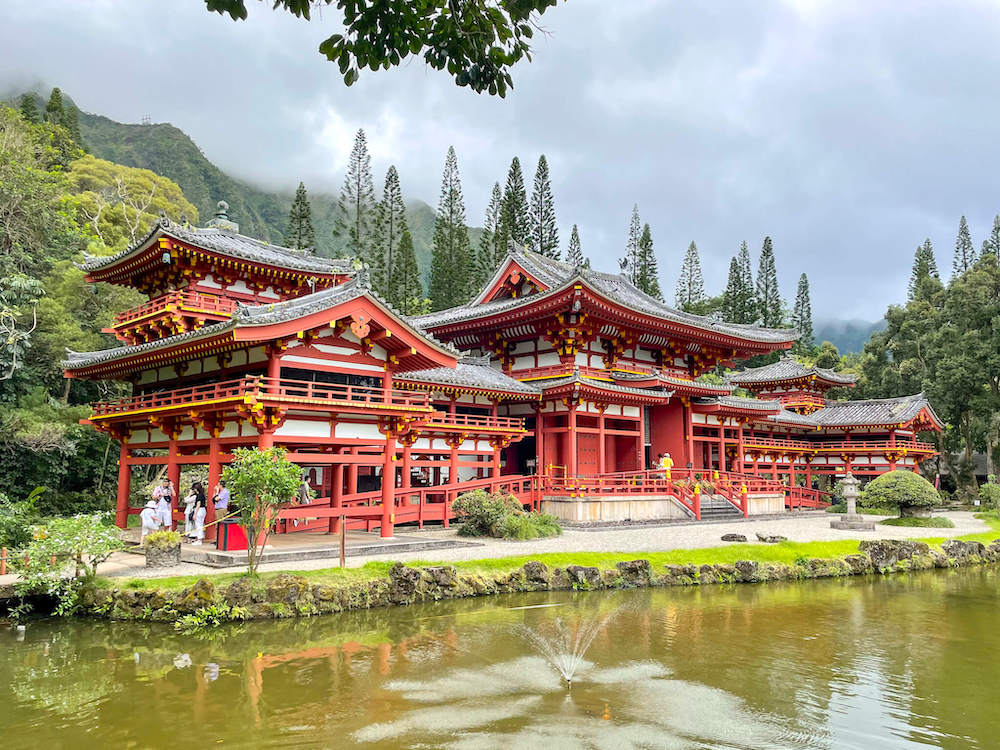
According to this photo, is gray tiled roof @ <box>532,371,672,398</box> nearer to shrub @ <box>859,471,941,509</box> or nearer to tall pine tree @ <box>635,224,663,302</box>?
shrub @ <box>859,471,941,509</box>

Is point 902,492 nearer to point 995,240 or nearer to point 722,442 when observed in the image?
point 722,442

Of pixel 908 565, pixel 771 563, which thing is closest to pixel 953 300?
pixel 908 565

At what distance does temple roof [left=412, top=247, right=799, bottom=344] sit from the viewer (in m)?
27.7

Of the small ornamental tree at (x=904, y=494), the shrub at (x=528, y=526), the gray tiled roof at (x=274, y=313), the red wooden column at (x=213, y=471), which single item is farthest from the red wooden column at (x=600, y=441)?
the red wooden column at (x=213, y=471)

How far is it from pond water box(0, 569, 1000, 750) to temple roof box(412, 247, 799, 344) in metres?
15.6

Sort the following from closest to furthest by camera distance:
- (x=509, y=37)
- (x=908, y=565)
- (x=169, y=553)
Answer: (x=509, y=37)
(x=169, y=553)
(x=908, y=565)

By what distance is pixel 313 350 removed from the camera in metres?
18.6

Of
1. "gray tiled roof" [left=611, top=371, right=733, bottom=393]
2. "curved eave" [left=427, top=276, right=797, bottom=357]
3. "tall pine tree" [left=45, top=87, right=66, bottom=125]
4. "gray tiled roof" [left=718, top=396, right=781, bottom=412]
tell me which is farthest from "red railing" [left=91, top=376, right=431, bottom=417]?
"tall pine tree" [left=45, top=87, right=66, bottom=125]

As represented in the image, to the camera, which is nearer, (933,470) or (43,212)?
(43,212)

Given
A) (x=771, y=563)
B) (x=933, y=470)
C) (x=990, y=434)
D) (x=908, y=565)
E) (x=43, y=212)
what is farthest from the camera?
(x=933, y=470)

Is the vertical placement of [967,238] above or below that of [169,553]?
above

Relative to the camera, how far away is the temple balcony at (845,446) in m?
39.9

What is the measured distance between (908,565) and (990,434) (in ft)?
94.7

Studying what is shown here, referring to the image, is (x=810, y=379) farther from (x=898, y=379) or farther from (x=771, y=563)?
(x=771, y=563)
